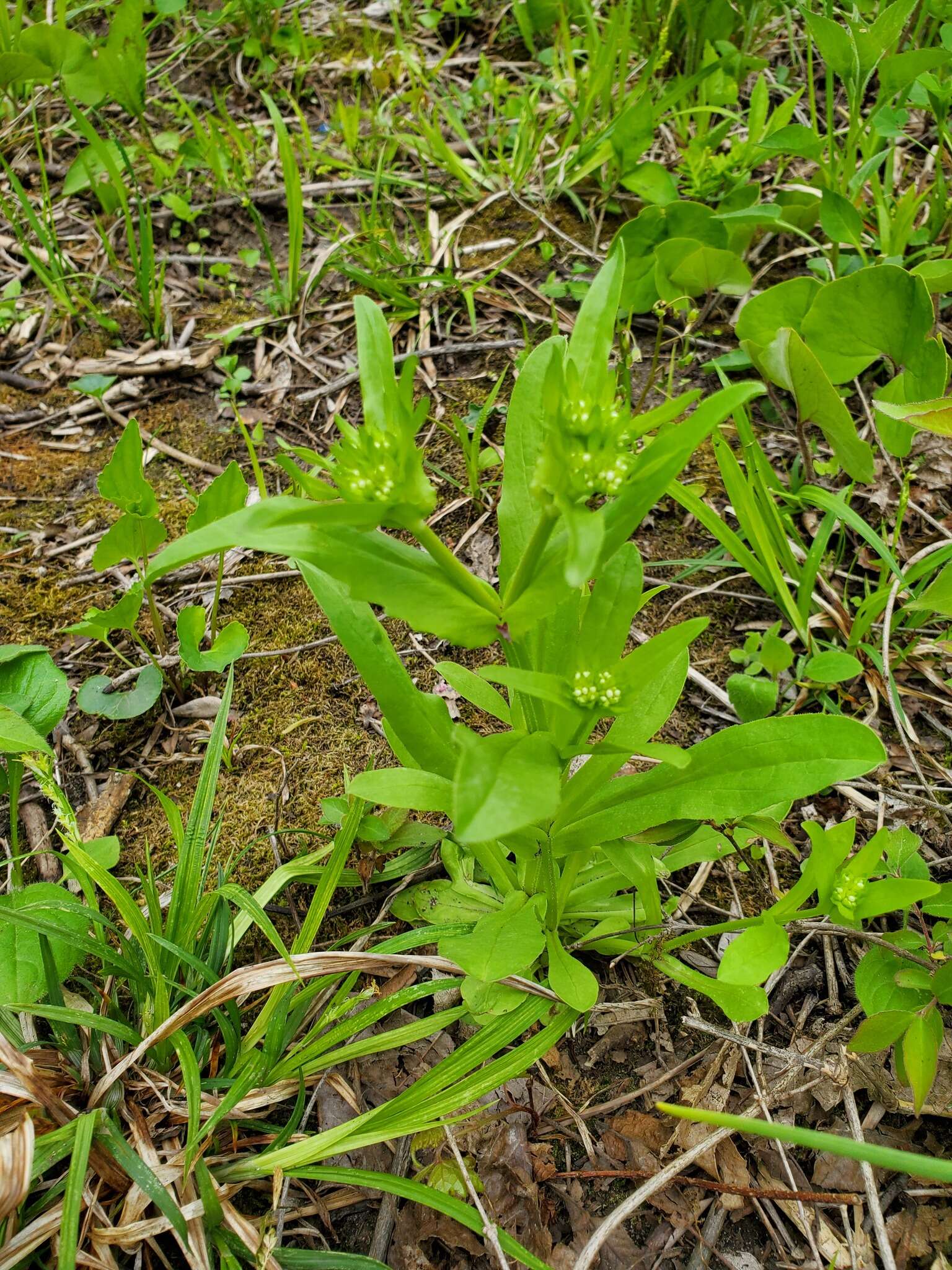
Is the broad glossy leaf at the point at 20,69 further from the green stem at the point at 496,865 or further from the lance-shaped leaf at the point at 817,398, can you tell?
the green stem at the point at 496,865

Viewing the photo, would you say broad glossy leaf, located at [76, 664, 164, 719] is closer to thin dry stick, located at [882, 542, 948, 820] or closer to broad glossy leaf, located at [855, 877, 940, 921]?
broad glossy leaf, located at [855, 877, 940, 921]

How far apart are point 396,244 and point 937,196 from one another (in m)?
1.66

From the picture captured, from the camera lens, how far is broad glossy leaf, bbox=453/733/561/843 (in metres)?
1.08

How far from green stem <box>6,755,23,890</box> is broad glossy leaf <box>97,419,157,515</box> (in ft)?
2.03

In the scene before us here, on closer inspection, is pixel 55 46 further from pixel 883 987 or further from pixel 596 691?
pixel 883 987

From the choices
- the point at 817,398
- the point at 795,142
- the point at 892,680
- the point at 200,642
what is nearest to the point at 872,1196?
the point at 892,680

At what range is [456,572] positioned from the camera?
4.24 feet

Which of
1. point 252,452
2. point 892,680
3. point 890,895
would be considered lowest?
point 892,680

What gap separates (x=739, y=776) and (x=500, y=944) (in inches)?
19.0

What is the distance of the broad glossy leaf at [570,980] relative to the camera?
1515 mm

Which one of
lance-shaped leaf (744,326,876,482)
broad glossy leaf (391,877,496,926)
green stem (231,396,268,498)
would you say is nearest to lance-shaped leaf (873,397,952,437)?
lance-shaped leaf (744,326,876,482)

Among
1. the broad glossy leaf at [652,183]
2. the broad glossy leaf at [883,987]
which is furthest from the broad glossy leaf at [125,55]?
the broad glossy leaf at [883,987]

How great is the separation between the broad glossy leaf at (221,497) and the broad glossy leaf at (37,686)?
1.45 ft

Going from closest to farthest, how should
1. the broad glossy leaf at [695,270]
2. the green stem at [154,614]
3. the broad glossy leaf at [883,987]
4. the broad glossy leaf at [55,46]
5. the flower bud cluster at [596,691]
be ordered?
the flower bud cluster at [596,691], the broad glossy leaf at [883,987], the green stem at [154,614], the broad glossy leaf at [695,270], the broad glossy leaf at [55,46]
